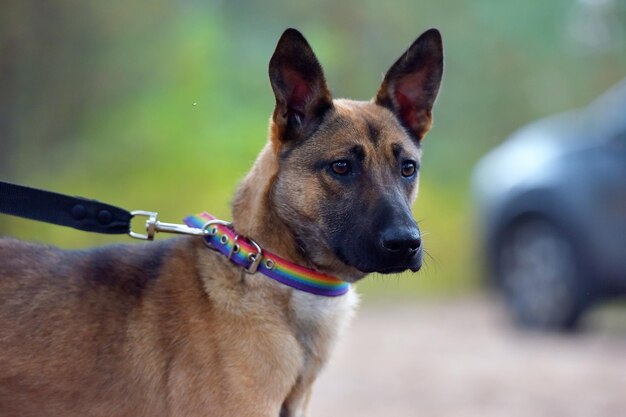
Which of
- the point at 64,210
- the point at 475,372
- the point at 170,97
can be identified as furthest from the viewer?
the point at 170,97

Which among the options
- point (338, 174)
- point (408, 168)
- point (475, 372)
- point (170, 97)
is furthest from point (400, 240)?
point (170, 97)

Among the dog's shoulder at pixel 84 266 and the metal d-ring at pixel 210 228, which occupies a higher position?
the metal d-ring at pixel 210 228

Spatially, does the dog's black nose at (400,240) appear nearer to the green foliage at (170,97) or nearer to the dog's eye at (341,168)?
the dog's eye at (341,168)

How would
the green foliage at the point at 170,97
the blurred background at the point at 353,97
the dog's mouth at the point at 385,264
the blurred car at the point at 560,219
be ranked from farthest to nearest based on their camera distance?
the green foliage at the point at 170,97 → the blurred car at the point at 560,219 → the blurred background at the point at 353,97 → the dog's mouth at the point at 385,264

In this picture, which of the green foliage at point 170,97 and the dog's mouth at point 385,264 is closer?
the dog's mouth at point 385,264

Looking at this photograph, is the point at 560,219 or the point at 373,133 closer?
the point at 373,133

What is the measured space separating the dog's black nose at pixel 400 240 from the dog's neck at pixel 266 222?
402mm

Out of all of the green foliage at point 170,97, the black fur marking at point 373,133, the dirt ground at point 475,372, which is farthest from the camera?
the green foliage at point 170,97

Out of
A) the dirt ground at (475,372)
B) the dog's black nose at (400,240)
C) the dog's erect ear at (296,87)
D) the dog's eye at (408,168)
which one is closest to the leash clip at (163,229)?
the dog's erect ear at (296,87)

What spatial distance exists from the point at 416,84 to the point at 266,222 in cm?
105

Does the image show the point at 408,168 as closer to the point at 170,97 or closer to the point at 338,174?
the point at 338,174

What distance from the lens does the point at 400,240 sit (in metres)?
3.91

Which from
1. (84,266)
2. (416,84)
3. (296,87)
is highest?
(416,84)

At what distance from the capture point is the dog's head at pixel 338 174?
3.99 m
